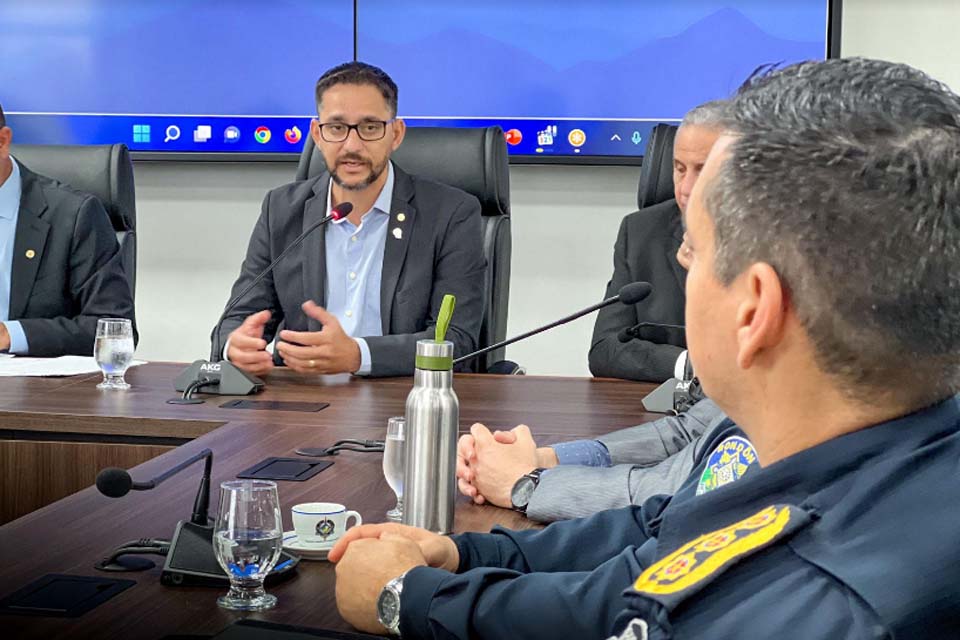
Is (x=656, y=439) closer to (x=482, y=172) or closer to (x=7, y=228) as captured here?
(x=482, y=172)

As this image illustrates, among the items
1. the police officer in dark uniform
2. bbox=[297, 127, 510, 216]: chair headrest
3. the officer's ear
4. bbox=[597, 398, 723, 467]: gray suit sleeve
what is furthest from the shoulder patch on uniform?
bbox=[297, 127, 510, 216]: chair headrest

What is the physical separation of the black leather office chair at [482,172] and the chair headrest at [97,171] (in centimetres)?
55

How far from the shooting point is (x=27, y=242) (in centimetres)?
341

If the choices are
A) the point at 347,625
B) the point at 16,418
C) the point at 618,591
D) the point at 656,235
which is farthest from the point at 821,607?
the point at 656,235

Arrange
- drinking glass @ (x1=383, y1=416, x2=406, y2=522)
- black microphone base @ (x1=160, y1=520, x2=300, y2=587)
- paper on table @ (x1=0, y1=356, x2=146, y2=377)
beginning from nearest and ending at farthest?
black microphone base @ (x1=160, y1=520, x2=300, y2=587)
drinking glass @ (x1=383, y1=416, x2=406, y2=522)
paper on table @ (x1=0, y1=356, x2=146, y2=377)

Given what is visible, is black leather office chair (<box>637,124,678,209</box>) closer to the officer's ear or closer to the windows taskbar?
the windows taskbar

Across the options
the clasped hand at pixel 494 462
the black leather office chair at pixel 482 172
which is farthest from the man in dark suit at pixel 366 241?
the clasped hand at pixel 494 462

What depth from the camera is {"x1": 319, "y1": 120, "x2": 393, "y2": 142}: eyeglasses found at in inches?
129

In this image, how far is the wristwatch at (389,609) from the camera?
116cm

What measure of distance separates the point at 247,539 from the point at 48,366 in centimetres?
175

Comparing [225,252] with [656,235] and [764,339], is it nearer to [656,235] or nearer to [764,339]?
[656,235]

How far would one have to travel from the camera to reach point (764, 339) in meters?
0.82

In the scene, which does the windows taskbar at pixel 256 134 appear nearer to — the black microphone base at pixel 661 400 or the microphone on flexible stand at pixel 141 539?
the black microphone base at pixel 661 400

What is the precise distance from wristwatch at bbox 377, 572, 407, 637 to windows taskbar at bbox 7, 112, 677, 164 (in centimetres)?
324
